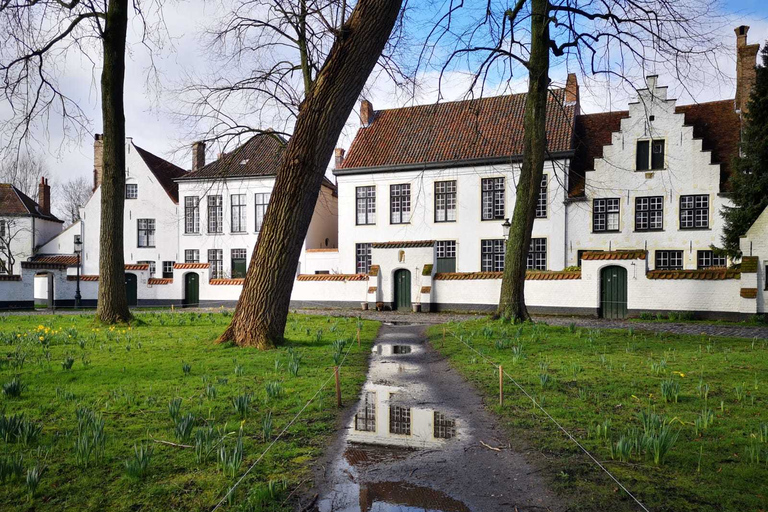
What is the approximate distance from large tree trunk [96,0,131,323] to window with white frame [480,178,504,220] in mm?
18462

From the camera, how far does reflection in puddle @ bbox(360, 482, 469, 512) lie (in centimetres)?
338

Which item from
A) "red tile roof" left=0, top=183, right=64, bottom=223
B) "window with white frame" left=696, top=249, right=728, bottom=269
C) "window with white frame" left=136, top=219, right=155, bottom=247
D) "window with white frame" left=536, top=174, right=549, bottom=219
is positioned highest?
"red tile roof" left=0, top=183, right=64, bottom=223

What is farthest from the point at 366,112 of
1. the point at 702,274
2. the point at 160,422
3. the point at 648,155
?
the point at 160,422

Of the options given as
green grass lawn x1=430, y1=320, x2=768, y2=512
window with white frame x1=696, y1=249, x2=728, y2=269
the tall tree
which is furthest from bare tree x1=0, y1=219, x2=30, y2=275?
the tall tree

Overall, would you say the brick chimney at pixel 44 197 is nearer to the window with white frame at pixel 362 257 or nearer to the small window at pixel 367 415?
the window with white frame at pixel 362 257

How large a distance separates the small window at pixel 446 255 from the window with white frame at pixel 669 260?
32.2 ft

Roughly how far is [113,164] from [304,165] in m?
6.77

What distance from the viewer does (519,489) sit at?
3672mm

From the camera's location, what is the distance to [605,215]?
2492 cm

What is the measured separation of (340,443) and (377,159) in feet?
84.1

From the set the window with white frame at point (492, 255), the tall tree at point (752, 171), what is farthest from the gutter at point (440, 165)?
the tall tree at point (752, 171)

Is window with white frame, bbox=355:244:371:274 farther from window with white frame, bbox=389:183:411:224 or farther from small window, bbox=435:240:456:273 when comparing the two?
A: small window, bbox=435:240:456:273

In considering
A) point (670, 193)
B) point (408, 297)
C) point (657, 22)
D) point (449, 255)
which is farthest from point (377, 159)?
point (657, 22)

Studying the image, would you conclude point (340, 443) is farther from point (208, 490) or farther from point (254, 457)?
point (208, 490)
